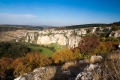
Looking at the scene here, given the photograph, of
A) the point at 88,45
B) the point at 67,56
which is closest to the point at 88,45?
the point at 88,45

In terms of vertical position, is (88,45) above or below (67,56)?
above

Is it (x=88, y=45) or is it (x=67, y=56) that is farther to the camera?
(x=67, y=56)

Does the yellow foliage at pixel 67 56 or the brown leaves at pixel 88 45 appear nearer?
the brown leaves at pixel 88 45

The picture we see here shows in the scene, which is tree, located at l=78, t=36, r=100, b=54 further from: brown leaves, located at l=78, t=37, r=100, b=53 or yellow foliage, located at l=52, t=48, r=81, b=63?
yellow foliage, located at l=52, t=48, r=81, b=63

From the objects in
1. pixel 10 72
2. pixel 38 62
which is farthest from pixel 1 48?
pixel 38 62

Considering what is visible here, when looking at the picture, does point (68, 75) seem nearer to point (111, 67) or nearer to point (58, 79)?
point (58, 79)

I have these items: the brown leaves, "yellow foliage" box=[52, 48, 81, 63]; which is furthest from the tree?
"yellow foliage" box=[52, 48, 81, 63]

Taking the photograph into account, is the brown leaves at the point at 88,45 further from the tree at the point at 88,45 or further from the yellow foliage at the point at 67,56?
the yellow foliage at the point at 67,56

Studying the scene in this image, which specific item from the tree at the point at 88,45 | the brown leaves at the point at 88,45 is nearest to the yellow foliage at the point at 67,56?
the tree at the point at 88,45

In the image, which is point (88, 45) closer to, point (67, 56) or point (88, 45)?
point (88, 45)

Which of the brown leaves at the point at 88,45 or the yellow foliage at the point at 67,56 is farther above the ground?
the brown leaves at the point at 88,45

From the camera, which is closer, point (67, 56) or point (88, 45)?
point (88, 45)
